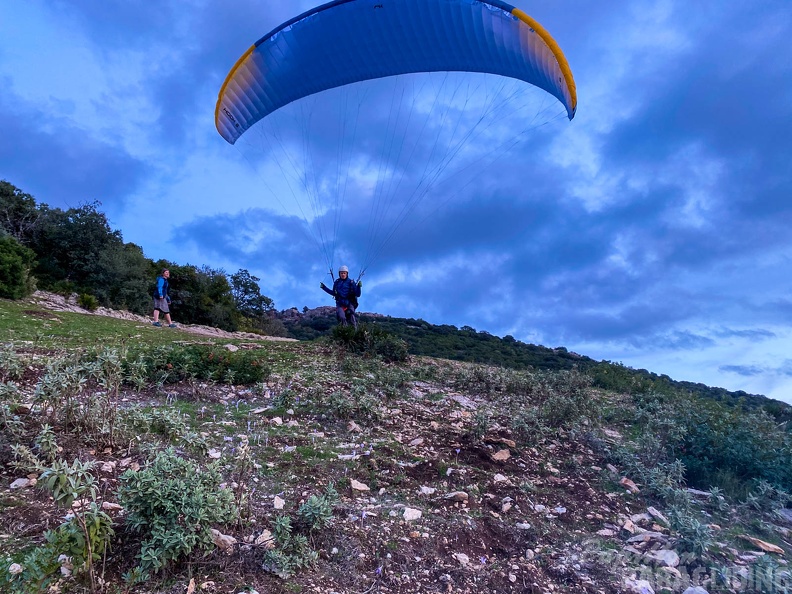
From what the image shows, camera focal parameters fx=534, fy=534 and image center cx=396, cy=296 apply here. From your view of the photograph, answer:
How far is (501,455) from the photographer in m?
5.69

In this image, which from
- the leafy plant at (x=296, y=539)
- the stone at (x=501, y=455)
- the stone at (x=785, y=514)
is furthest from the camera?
the stone at (x=501, y=455)

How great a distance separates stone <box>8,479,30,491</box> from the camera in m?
3.66

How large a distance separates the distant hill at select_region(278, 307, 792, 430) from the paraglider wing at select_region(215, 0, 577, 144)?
542 cm

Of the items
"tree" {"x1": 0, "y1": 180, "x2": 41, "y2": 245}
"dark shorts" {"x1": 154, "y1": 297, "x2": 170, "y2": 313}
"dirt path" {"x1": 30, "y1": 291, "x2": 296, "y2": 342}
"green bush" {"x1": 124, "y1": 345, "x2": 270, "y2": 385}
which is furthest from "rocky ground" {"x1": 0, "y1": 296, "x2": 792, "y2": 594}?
"tree" {"x1": 0, "y1": 180, "x2": 41, "y2": 245}

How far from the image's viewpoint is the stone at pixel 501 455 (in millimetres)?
5598

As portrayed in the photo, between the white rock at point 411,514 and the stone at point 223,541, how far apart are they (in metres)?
1.36

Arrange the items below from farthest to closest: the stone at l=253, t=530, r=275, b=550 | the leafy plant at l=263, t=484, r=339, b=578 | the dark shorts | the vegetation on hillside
Answer: the vegetation on hillside → the dark shorts → the stone at l=253, t=530, r=275, b=550 → the leafy plant at l=263, t=484, r=339, b=578

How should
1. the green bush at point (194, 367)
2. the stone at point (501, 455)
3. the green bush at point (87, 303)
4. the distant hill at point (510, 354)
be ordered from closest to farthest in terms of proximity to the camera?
the stone at point (501, 455), the green bush at point (194, 367), the distant hill at point (510, 354), the green bush at point (87, 303)

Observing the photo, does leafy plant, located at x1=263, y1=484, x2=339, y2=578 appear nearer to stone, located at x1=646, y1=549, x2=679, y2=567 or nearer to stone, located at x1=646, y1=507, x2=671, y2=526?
stone, located at x1=646, y1=549, x2=679, y2=567

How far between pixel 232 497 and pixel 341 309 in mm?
9773

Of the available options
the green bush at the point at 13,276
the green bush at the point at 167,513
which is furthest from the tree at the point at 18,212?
the green bush at the point at 167,513

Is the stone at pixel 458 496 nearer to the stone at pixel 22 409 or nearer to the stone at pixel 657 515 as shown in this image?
the stone at pixel 657 515

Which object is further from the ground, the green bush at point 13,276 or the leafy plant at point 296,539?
the green bush at point 13,276

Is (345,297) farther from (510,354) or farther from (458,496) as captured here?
(510,354)
